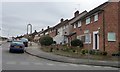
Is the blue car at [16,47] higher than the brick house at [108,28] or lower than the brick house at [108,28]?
lower

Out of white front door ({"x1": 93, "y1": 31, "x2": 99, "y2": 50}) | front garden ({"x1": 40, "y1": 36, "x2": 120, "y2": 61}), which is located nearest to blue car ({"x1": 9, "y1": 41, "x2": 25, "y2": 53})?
front garden ({"x1": 40, "y1": 36, "x2": 120, "y2": 61})

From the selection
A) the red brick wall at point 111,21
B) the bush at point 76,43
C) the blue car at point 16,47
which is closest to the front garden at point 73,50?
the bush at point 76,43

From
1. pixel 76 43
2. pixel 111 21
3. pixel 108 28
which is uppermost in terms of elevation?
pixel 111 21

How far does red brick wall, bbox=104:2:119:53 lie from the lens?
104ft

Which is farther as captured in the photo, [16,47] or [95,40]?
[95,40]

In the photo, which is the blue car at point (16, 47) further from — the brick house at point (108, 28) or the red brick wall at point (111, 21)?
the red brick wall at point (111, 21)

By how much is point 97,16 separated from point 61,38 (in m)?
28.5

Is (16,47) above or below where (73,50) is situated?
above

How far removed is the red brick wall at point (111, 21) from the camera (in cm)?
3172

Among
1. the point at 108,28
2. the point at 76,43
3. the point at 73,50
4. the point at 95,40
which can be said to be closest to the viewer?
the point at 108,28

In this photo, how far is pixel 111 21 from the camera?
32.4 m

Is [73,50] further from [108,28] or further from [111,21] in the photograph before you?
[111,21]

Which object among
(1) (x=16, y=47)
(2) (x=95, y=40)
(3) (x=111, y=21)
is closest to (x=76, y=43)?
(2) (x=95, y=40)

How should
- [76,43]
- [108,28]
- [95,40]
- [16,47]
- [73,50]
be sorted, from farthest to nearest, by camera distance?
[76,43] → [95,40] → [73,50] → [108,28] → [16,47]
